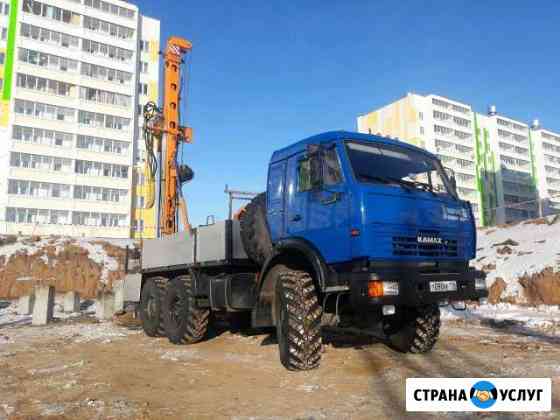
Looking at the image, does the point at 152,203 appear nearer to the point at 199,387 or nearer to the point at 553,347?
the point at 199,387

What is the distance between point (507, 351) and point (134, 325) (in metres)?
10.2

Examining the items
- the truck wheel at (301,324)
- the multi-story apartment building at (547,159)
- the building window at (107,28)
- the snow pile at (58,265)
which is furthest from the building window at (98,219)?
the multi-story apartment building at (547,159)

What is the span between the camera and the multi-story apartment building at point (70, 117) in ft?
158

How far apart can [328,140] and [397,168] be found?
3.79ft

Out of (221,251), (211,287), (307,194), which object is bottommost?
(211,287)

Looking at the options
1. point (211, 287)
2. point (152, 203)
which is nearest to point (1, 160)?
point (152, 203)

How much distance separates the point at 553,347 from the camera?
8.11m

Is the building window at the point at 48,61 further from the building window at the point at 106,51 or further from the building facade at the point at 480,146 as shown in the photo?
the building facade at the point at 480,146

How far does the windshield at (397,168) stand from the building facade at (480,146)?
6549cm

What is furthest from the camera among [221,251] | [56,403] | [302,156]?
[221,251]

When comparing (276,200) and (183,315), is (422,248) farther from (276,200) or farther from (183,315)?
(183,315)

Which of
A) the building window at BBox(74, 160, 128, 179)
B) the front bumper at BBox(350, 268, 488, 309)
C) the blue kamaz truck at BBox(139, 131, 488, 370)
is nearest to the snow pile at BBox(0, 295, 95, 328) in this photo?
the blue kamaz truck at BBox(139, 131, 488, 370)

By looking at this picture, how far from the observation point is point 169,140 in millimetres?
14977

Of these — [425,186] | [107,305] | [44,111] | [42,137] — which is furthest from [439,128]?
[425,186]
